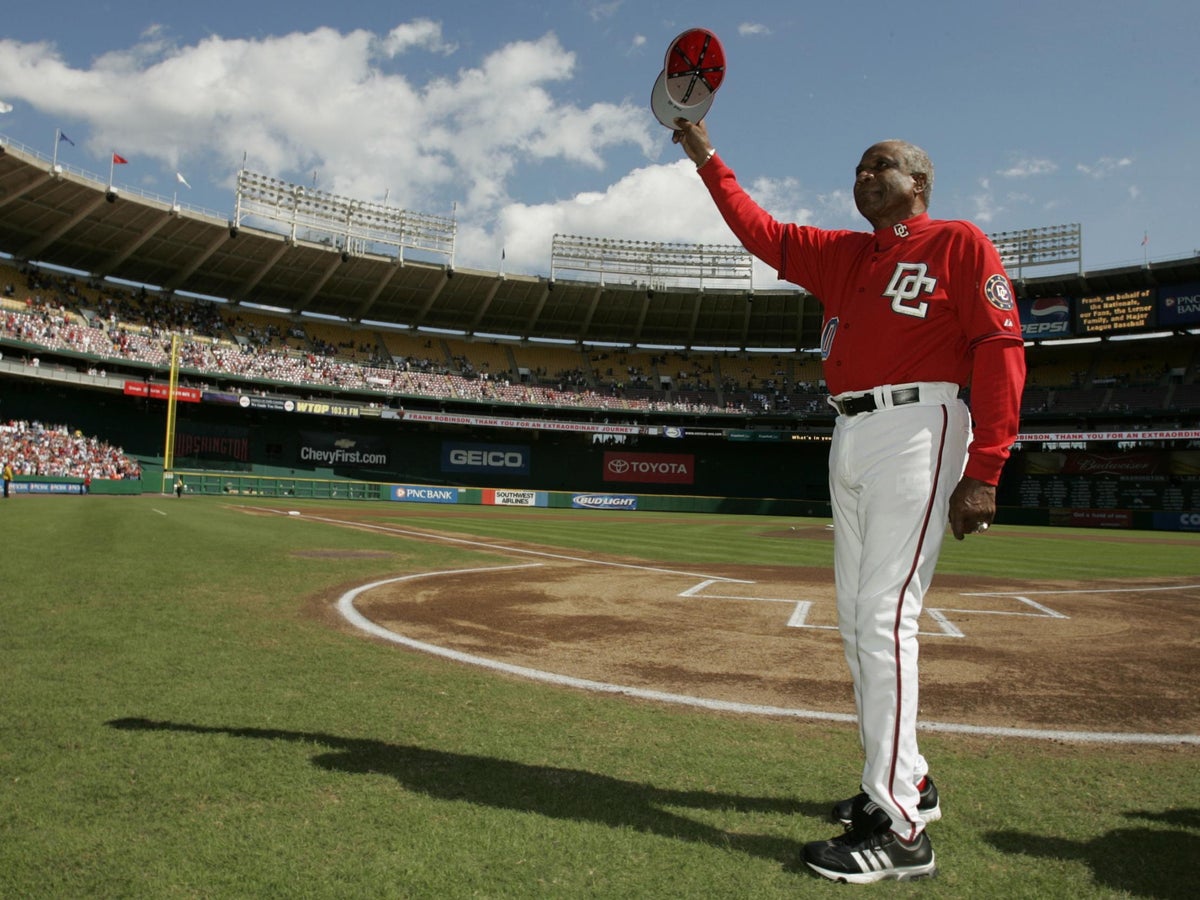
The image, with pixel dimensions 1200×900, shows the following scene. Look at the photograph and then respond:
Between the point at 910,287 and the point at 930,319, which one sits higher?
the point at 910,287

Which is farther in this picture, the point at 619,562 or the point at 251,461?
the point at 251,461

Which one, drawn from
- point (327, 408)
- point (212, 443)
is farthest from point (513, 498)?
point (212, 443)

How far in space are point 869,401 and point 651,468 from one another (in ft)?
168

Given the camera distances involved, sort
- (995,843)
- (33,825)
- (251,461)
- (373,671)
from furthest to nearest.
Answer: (251,461), (373,671), (995,843), (33,825)

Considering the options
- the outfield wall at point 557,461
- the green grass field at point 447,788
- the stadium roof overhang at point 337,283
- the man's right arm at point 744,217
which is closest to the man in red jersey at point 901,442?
the green grass field at point 447,788

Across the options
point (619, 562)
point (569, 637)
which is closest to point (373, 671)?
point (569, 637)

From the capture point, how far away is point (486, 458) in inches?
2062

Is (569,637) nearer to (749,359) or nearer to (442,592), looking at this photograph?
(442,592)

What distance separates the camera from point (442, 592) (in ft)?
28.8

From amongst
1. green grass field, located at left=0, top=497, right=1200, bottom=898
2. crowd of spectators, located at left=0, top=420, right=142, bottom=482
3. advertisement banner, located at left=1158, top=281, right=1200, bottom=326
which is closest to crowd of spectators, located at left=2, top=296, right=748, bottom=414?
crowd of spectators, located at left=0, top=420, right=142, bottom=482

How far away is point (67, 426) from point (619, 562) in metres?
39.1

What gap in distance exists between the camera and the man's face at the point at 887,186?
3180 millimetres

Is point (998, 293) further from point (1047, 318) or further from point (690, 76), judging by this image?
point (1047, 318)

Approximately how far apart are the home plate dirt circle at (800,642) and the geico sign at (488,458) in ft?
136
